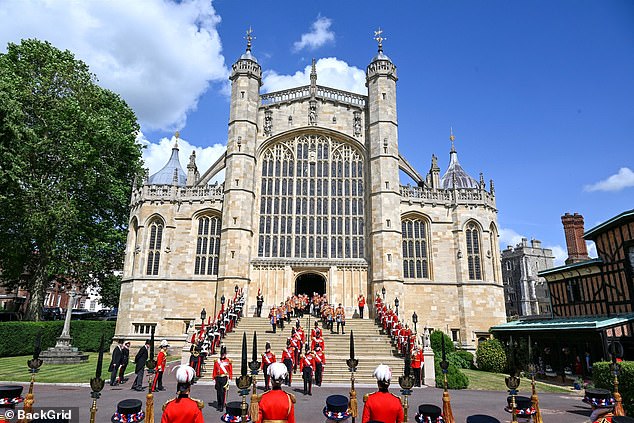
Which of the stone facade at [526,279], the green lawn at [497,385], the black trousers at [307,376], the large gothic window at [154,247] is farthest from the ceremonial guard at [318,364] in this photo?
the stone facade at [526,279]

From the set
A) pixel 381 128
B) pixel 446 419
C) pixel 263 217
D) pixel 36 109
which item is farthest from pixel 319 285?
pixel 446 419

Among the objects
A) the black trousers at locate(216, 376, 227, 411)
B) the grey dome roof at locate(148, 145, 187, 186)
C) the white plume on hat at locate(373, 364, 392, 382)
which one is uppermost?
the grey dome roof at locate(148, 145, 187, 186)

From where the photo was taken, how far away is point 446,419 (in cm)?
664

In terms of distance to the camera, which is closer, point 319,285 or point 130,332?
point 130,332

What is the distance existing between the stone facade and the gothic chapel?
2906 cm

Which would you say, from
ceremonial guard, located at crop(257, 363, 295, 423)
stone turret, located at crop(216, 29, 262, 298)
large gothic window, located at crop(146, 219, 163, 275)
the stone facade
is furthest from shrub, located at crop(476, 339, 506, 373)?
the stone facade

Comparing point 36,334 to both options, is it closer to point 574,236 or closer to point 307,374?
point 307,374

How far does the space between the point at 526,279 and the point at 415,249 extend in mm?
32845

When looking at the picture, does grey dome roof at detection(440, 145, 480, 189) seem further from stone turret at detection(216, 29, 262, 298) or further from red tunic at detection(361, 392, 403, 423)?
red tunic at detection(361, 392, 403, 423)

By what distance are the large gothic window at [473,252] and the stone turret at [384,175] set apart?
5.12 meters

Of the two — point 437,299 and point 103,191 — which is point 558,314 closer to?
point 437,299

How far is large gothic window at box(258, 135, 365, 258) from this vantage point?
88.3 feet

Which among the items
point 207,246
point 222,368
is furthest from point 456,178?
point 222,368

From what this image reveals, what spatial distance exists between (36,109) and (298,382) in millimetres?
21211
